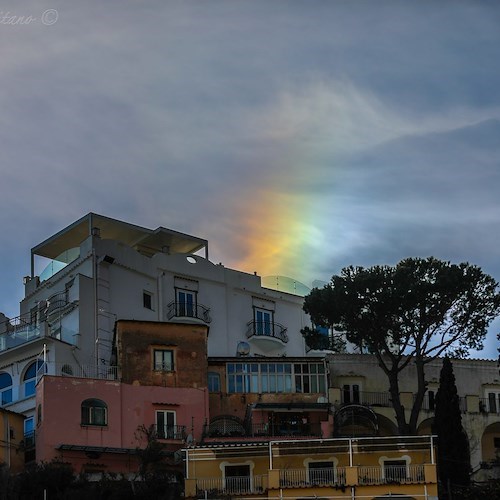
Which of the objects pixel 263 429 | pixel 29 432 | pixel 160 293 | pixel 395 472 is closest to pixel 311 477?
pixel 395 472

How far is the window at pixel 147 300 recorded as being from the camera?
77.4 metres

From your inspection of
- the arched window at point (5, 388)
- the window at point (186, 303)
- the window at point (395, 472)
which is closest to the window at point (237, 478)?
the window at point (395, 472)

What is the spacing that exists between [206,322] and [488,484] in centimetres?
2164

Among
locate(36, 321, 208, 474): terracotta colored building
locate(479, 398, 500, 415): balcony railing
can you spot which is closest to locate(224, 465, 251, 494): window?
locate(36, 321, 208, 474): terracotta colored building

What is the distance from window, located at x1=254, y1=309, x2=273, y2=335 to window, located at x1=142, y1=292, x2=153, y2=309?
7.16 m

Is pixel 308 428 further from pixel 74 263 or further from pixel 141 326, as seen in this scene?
pixel 74 263

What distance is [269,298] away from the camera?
82.9 metres

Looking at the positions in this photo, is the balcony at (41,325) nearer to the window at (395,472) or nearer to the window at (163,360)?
the window at (163,360)

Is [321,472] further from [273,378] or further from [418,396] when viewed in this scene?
[273,378]

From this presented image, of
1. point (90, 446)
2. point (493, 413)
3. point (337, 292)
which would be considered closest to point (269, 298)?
point (337, 292)

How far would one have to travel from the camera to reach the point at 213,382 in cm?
7156

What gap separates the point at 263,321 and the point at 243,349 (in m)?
4.68

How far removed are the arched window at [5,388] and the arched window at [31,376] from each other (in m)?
0.99

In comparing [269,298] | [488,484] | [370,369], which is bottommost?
[488,484]
